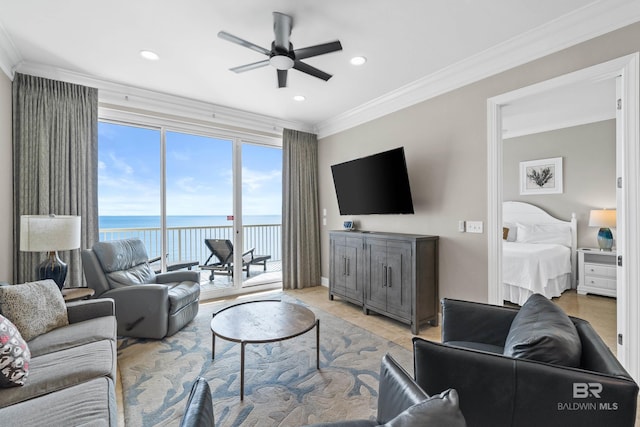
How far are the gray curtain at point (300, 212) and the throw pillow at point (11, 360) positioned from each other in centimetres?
345

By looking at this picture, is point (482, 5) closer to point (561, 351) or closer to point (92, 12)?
point (561, 351)

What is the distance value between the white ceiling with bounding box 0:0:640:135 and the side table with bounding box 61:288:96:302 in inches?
85.0

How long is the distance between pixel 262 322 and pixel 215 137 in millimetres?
3065

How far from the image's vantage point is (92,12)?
2203 millimetres

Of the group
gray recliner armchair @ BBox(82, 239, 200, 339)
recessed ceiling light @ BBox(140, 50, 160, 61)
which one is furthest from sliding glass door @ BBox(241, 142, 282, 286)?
recessed ceiling light @ BBox(140, 50, 160, 61)

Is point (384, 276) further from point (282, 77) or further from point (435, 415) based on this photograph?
point (435, 415)

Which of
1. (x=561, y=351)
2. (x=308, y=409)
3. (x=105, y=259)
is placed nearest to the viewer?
(x=561, y=351)

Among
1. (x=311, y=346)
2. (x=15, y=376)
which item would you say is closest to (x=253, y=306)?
(x=311, y=346)

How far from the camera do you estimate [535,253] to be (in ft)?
12.4

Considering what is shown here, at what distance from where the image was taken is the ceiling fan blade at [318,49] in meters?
2.18

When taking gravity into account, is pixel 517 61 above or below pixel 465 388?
above

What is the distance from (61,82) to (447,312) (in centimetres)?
425

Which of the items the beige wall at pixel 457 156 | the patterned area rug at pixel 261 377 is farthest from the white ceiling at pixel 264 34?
the patterned area rug at pixel 261 377

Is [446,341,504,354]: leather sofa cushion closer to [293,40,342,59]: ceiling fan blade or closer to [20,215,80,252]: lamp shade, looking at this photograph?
[293,40,342,59]: ceiling fan blade
